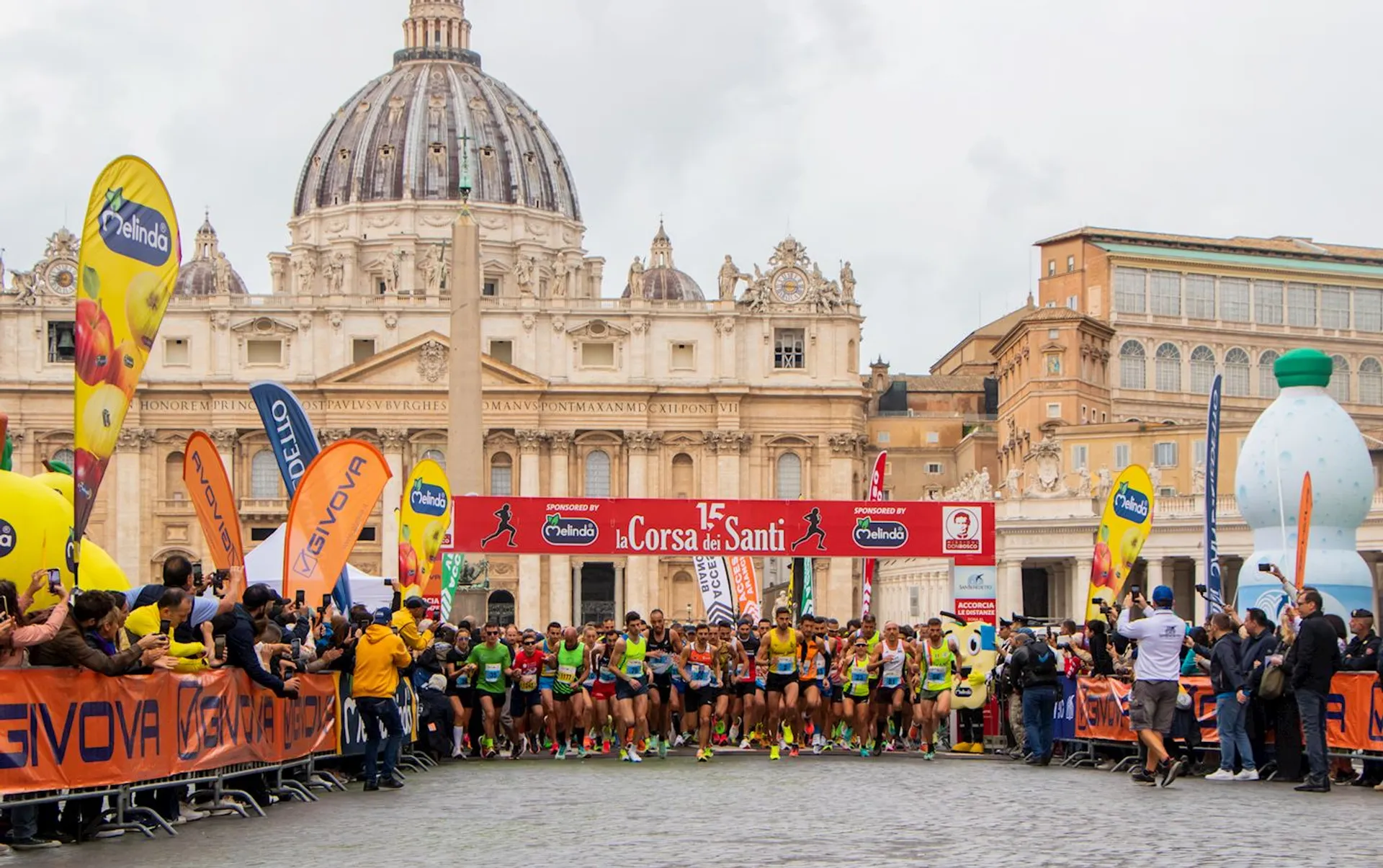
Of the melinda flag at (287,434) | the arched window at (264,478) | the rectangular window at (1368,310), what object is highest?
the rectangular window at (1368,310)

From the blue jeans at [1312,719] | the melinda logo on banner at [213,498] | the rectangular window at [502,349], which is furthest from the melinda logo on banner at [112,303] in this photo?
the rectangular window at [502,349]

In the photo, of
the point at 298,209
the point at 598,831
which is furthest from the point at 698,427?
the point at 598,831

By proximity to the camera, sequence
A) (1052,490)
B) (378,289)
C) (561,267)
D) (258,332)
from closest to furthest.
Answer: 1. (1052,490)
2. (258,332)
3. (561,267)
4. (378,289)

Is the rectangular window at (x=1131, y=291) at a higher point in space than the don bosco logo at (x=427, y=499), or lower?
higher

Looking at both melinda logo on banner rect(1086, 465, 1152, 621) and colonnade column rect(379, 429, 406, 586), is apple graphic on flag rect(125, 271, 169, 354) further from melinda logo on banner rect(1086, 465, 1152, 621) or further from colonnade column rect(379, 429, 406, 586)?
colonnade column rect(379, 429, 406, 586)

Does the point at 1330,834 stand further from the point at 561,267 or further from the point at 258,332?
the point at 561,267

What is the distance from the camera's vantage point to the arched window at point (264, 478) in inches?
3629

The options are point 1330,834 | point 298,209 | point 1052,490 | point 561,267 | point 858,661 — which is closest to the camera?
point 1330,834

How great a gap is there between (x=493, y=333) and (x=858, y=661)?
69748 mm

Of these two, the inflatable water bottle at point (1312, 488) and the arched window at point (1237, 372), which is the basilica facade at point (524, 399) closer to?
the arched window at point (1237, 372)

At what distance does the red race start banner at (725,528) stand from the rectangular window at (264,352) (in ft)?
201

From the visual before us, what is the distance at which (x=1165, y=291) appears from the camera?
97062 mm

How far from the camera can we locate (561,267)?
104m

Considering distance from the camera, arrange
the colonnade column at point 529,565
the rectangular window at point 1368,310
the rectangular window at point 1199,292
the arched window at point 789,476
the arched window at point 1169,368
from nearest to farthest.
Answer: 1. the colonnade column at point 529,565
2. the arched window at point 789,476
3. the arched window at point 1169,368
4. the rectangular window at point 1199,292
5. the rectangular window at point 1368,310
